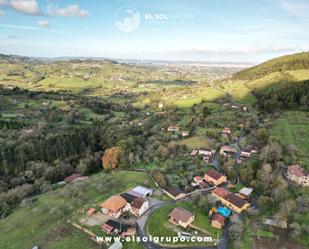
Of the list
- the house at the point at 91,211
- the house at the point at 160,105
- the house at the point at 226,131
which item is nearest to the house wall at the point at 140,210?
the house at the point at 91,211

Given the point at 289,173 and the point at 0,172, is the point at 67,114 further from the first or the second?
the point at 289,173

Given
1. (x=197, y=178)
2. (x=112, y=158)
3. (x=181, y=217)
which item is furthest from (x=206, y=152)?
(x=181, y=217)

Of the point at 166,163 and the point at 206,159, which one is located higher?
the point at 206,159

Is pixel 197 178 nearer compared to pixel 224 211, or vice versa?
pixel 224 211

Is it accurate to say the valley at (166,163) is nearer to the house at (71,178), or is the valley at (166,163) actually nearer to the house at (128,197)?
the house at (71,178)

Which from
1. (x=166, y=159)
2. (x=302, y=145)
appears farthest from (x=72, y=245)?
(x=302, y=145)

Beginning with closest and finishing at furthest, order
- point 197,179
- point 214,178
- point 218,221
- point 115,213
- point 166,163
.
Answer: point 218,221 < point 115,213 < point 214,178 < point 197,179 < point 166,163

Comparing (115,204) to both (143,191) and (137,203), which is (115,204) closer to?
(137,203)
